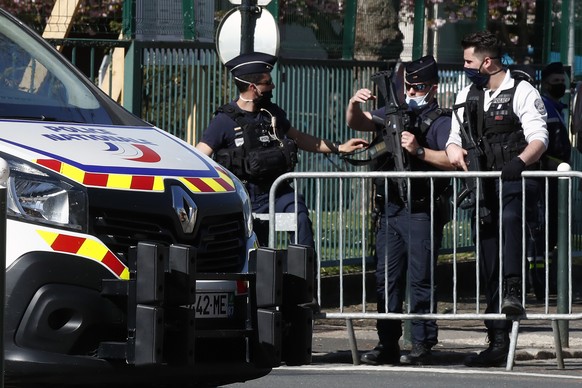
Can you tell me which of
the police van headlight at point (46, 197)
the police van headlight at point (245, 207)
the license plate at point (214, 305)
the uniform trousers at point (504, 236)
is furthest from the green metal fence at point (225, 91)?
the police van headlight at point (46, 197)

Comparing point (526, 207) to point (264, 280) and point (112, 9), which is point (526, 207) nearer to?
point (264, 280)

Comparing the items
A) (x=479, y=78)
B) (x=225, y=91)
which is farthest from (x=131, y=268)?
(x=225, y=91)

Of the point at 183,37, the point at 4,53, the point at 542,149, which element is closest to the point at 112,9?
the point at 183,37

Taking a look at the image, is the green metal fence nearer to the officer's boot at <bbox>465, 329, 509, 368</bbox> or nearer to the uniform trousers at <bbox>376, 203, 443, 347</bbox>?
the uniform trousers at <bbox>376, 203, 443, 347</bbox>

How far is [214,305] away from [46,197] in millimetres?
825

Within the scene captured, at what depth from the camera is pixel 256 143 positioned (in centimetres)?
931

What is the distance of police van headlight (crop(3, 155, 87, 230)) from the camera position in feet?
18.4

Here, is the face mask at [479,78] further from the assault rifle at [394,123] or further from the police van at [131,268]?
the police van at [131,268]

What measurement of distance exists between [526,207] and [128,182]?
3.85m

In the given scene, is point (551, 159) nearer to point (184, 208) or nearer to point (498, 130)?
point (498, 130)

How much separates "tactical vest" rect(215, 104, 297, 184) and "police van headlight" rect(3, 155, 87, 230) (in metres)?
3.60

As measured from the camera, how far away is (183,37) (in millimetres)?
11750

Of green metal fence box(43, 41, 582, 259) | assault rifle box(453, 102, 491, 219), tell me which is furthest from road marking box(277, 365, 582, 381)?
green metal fence box(43, 41, 582, 259)

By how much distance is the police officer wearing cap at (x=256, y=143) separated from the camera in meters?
9.27
